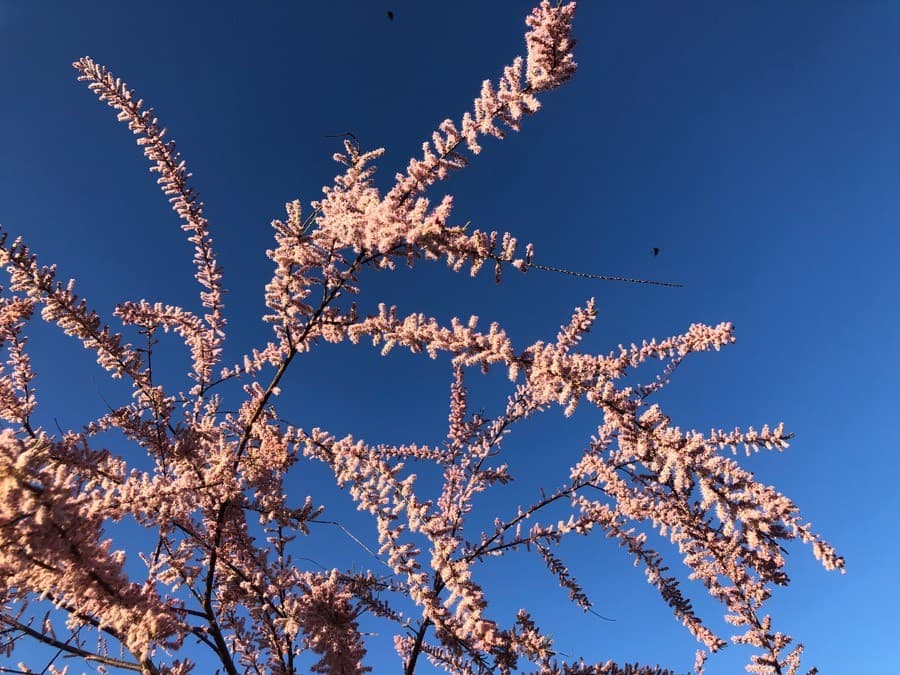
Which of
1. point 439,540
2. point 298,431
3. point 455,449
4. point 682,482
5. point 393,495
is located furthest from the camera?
point 455,449

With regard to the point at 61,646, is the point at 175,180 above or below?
above

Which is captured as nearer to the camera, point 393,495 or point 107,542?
point 107,542

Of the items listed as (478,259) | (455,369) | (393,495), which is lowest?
(393,495)

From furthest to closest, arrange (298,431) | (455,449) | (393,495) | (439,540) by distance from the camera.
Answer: (455,449) < (298,431) < (393,495) < (439,540)

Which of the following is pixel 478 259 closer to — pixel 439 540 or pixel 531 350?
pixel 531 350

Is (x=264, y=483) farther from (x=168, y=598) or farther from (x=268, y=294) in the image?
(x=268, y=294)

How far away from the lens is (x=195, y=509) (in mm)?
4941

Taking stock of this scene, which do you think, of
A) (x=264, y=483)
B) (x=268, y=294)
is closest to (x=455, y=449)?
(x=264, y=483)

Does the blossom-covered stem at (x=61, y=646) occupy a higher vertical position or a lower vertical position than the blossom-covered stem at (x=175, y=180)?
lower

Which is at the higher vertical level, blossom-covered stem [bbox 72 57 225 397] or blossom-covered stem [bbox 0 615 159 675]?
blossom-covered stem [bbox 72 57 225 397]

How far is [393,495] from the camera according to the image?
4.27 m

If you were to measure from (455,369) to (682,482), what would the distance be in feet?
21.9

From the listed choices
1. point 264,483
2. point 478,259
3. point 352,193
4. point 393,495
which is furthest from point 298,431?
point 478,259

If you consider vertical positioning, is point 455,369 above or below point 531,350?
above
